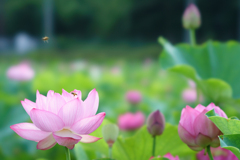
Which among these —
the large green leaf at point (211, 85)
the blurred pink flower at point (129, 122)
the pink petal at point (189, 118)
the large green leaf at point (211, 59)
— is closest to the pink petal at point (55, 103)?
the pink petal at point (189, 118)

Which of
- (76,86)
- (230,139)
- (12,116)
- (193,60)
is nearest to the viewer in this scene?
(230,139)

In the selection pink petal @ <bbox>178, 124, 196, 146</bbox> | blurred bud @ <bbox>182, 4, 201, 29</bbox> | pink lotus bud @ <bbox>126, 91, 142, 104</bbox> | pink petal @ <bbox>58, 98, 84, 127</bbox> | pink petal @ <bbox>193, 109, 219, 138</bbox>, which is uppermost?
blurred bud @ <bbox>182, 4, 201, 29</bbox>

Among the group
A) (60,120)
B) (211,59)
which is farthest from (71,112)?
(211,59)

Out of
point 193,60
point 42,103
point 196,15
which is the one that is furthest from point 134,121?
point 42,103

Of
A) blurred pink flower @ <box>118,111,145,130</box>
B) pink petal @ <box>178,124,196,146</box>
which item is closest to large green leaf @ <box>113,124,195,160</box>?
pink petal @ <box>178,124,196,146</box>

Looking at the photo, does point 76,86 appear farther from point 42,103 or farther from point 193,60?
point 42,103

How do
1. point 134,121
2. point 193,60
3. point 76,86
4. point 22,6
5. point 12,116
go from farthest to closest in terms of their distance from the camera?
point 22,6 < point 76,86 < point 134,121 < point 12,116 < point 193,60

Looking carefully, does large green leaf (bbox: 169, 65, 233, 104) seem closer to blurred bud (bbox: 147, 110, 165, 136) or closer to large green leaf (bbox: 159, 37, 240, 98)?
large green leaf (bbox: 159, 37, 240, 98)

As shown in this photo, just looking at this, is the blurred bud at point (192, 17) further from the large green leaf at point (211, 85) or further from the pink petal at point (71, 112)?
the pink petal at point (71, 112)
